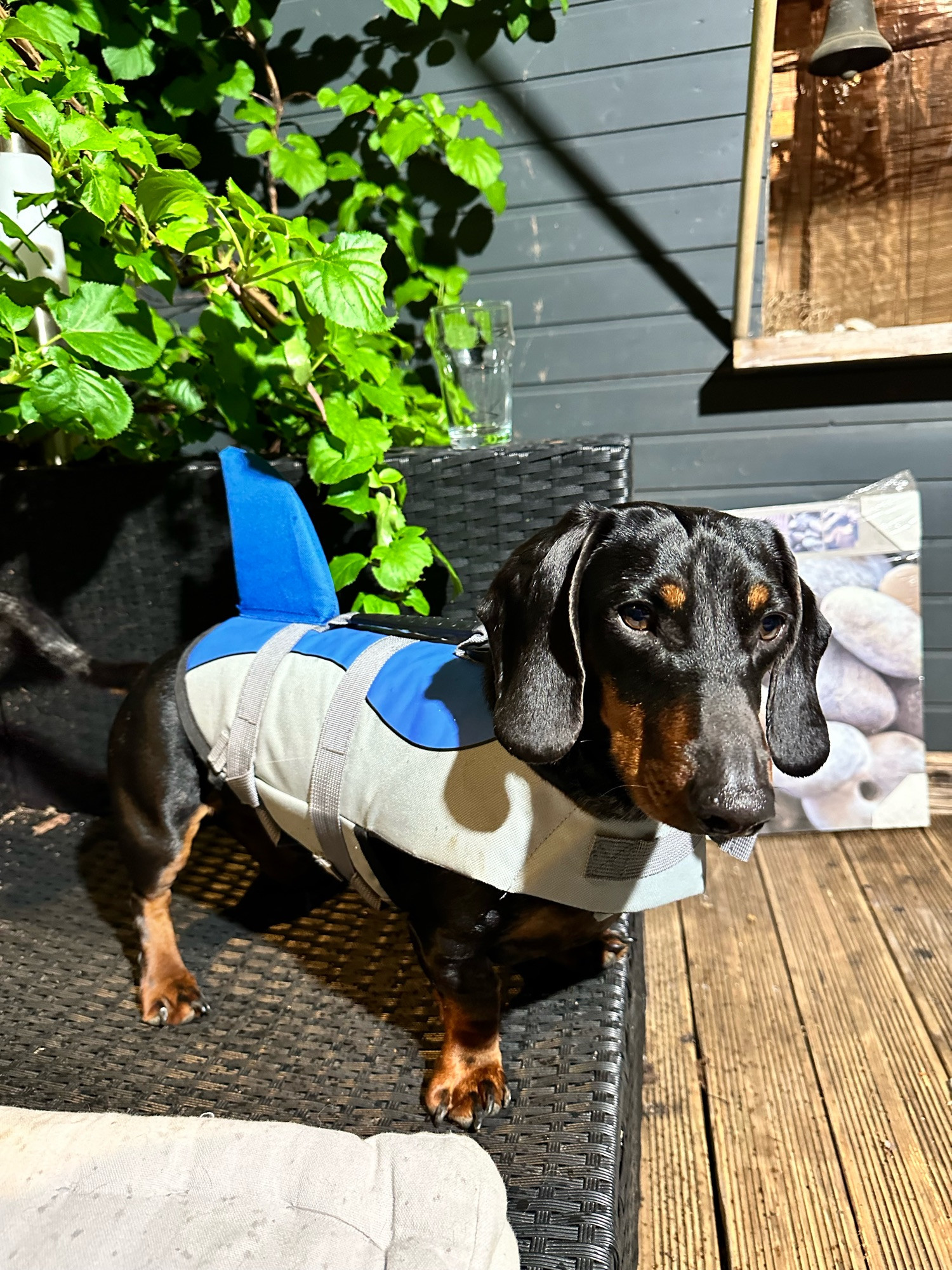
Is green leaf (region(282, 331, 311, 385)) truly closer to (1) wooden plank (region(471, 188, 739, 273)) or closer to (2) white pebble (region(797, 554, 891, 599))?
(1) wooden plank (region(471, 188, 739, 273))

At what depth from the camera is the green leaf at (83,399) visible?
1.20 m

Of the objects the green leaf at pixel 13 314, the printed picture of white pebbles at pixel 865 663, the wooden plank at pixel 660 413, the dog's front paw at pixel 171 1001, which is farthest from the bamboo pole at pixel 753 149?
Result: the dog's front paw at pixel 171 1001

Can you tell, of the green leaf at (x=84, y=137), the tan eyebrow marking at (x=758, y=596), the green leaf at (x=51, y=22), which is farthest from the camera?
the green leaf at (x=51, y=22)

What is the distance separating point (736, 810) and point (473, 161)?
6.63 feet

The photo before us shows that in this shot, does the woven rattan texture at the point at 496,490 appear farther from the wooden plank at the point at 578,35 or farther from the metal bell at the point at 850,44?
the wooden plank at the point at 578,35

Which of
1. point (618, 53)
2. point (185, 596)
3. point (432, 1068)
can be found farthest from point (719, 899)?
point (618, 53)

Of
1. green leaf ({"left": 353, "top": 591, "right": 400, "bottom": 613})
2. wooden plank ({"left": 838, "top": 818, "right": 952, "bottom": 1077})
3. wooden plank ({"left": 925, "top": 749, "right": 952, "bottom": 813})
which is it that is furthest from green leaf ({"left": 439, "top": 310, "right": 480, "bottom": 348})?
wooden plank ({"left": 925, "top": 749, "right": 952, "bottom": 813})

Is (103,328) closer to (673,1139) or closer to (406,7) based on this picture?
(406,7)

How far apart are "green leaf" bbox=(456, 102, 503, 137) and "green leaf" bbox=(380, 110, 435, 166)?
96 mm

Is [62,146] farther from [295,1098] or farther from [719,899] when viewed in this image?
[719,899]

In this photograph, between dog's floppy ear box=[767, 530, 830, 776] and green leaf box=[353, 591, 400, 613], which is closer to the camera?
dog's floppy ear box=[767, 530, 830, 776]

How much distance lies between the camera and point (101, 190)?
1.18 m

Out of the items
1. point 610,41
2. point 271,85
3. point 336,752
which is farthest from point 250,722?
point 610,41

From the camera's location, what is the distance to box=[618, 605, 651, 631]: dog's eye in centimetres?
106
